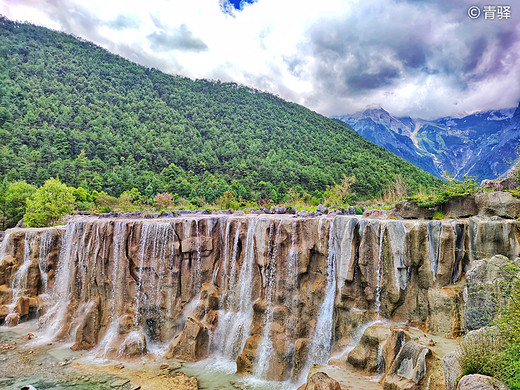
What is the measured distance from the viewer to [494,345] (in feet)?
21.5

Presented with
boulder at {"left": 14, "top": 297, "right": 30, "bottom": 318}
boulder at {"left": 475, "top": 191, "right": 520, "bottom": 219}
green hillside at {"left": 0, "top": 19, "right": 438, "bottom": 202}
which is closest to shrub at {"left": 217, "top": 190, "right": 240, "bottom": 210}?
green hillside at {"left": 0, "top": 19, "right": 438, "bottom": 202}

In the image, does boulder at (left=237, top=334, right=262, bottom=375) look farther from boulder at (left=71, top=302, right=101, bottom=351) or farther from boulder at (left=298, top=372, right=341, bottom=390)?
boulder at (left=71, top=302, right=101, bottom=351)

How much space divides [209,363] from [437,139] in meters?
115

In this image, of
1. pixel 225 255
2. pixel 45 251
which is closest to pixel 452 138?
pixel 225 255

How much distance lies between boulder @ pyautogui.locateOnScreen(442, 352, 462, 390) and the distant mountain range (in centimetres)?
4952

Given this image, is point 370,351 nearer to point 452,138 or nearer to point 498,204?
point 498,204

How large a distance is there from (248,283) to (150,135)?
179 feet

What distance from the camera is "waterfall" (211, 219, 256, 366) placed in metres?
15.0

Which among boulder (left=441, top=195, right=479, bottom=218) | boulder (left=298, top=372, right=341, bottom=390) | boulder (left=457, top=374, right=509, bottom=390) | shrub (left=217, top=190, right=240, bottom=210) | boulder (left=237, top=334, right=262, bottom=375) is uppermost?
shrub (left=217, top=190, right=240, bottom=210)

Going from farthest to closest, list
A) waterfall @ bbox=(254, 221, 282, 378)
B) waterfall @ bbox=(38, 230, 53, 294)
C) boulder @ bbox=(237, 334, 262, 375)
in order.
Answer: waterfall @ bbox=(38, 230, 53, 294) → boulder @ bbox=(237, 334, 262, 375) → waterfall @ bbox=(254, 221, 282, 378)

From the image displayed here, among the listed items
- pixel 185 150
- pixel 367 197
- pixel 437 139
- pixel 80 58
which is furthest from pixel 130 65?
pixel 437 139

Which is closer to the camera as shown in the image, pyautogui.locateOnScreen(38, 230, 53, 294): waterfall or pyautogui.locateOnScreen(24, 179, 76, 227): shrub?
pyautogui.locateOnScreen(38, 230, 53, 294): waterfall

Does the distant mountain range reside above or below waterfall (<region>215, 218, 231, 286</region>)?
above

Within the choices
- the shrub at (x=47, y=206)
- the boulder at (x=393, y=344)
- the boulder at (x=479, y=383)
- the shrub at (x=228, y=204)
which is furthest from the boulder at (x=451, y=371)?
the shrub at (x=47, y=206)
